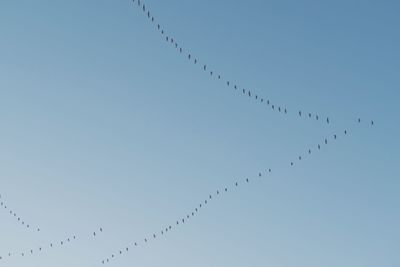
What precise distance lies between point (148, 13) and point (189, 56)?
12.3ft

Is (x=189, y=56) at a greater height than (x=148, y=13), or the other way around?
(x=148, y=13)

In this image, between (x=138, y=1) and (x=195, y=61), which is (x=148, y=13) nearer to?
(x=138, y=1)

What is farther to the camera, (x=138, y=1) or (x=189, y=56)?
(x=189, y=56)

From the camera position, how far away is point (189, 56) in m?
16.2

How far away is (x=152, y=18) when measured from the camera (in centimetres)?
1564

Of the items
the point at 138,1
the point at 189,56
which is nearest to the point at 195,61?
the point at 189,56

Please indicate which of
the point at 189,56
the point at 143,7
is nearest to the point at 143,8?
the point at 143,7

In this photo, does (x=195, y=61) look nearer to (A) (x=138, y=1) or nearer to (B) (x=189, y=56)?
(B) (x=189, y=56)

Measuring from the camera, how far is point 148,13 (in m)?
15.6

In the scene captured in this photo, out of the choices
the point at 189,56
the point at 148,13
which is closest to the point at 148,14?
the point at 148,13

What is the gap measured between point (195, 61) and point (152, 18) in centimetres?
389

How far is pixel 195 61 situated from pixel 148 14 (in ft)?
14.0

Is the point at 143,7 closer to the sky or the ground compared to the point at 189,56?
closer to the sky

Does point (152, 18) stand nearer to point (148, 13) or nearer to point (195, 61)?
point (148, 13)
